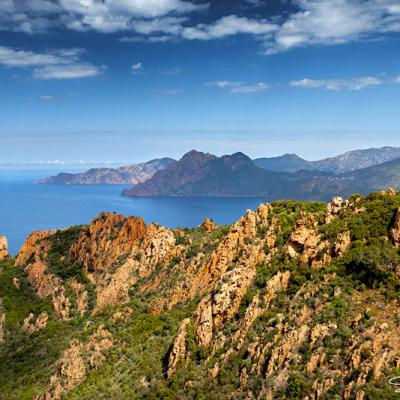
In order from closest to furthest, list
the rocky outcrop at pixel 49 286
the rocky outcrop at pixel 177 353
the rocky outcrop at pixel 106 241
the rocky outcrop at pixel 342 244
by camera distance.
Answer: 1. the rocky outcrop at pixel 177 353
2. the rocky outcrop at pixel 342 244
3. the rocky outcrop at pixel 49 286
4. the rocky outcrop at pixel 106 241

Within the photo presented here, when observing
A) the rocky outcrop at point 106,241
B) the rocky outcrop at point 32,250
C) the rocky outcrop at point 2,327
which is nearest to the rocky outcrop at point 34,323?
the rocky outcrop at point 2,327

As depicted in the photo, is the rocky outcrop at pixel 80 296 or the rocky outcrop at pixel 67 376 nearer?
the rocky outcrop at pixel 67 376

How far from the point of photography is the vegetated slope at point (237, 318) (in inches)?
1357

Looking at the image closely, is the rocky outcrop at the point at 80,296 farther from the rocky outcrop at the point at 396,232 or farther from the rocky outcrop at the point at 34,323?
the rocky outcrop at the point at 396,232

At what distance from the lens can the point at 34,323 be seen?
75.1 meters

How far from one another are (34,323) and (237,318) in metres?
44.2

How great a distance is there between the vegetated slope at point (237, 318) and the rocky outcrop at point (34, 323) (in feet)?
0.65

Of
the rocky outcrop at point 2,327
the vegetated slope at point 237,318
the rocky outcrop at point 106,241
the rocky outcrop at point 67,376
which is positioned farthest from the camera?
the rocky outcrop at point 106,241

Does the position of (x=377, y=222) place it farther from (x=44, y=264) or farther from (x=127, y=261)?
(x=44, y=264)

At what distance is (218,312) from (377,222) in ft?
59.5

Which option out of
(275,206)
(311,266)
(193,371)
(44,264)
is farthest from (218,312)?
(44,264)

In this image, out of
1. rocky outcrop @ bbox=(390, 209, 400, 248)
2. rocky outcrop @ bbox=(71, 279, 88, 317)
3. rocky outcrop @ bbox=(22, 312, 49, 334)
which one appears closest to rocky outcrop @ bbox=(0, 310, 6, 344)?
rocky outcrop @ bbox=(22, 312, 49, 334)

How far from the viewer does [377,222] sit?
45.4 m

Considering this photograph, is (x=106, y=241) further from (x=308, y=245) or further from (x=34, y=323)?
(x=308, y=245)
